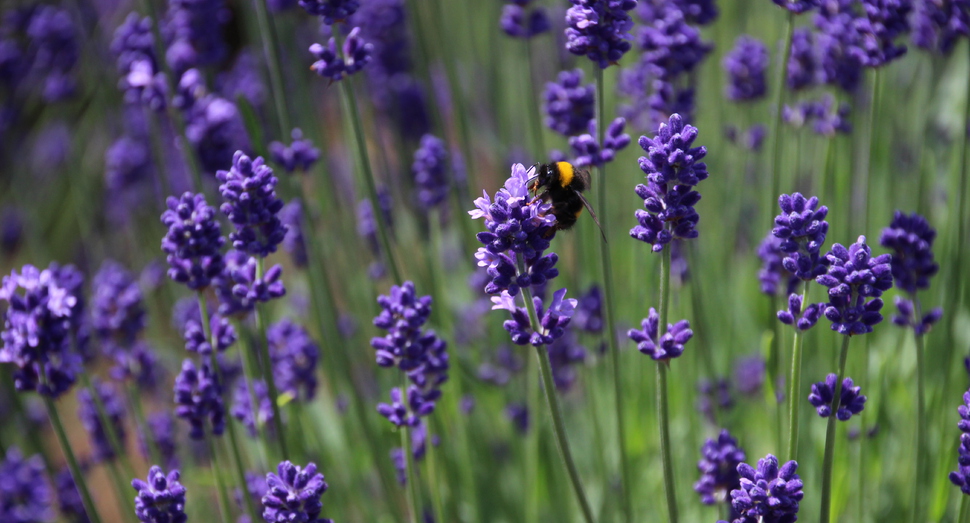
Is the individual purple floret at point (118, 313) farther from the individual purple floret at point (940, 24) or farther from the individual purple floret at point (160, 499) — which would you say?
the individual purple floret at point (940, 24)

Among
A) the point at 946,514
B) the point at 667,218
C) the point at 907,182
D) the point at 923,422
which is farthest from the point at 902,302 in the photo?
the point at 907,182

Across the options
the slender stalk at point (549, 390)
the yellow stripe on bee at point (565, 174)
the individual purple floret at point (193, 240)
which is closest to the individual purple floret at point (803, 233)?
the slender stalk at point (549, 390)

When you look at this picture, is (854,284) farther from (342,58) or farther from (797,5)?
(342,58)

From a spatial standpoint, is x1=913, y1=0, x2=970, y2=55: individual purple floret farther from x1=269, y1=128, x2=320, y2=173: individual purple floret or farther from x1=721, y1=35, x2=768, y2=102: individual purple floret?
x1=269, y1=128, x2=320, y2=173: individual purple floret

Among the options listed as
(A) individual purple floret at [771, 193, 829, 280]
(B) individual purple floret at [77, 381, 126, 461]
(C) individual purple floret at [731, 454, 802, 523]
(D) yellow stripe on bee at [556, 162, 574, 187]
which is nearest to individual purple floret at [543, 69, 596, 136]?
(D) yellow stripe on bee at [556, 162, 574, 187]

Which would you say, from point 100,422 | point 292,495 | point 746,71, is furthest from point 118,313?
point 746,71
